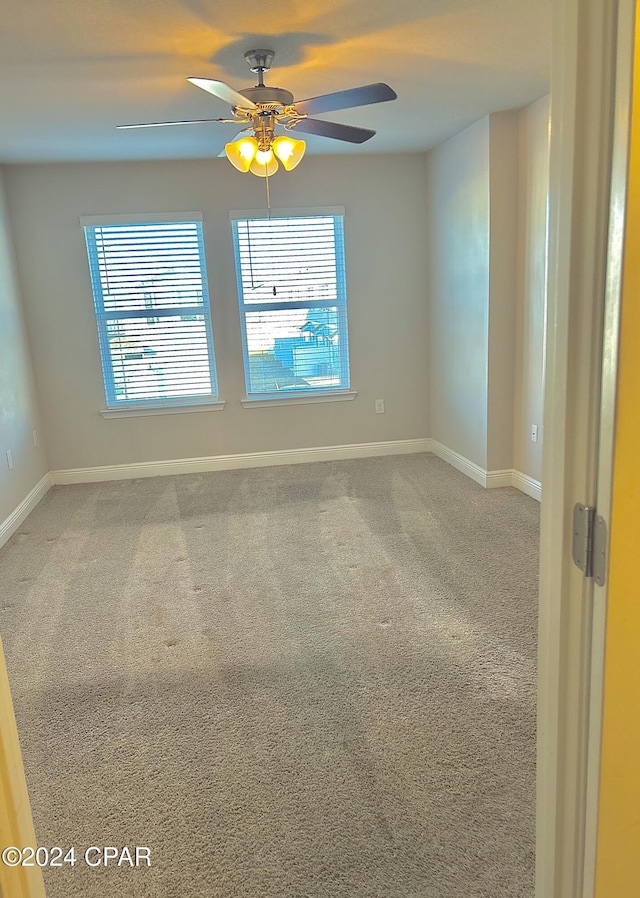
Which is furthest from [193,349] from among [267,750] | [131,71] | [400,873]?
[400,873]

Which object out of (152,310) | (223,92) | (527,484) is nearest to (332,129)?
(223,92)

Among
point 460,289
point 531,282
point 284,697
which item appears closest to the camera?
point 284,697

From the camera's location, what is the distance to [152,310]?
492cm

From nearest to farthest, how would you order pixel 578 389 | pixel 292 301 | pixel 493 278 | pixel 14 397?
1. pixel 578 389
2. pixel 493 278
3. pixel 14 397
4. pixel 292 301

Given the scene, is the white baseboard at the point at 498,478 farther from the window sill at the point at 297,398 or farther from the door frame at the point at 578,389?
the door frame at the point at 578,389

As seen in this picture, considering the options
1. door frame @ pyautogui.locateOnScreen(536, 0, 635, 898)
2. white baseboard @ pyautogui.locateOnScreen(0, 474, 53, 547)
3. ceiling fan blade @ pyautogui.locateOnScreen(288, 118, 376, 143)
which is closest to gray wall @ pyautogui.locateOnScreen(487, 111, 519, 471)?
ceiling fan blade @ pyautogui.locateOnScreen(288, 118, 376, 143)

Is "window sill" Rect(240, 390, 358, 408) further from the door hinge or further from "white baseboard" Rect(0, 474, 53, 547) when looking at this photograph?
the door hinge

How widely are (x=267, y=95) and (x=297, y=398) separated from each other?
112 inches

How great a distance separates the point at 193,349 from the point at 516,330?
8.31 feet

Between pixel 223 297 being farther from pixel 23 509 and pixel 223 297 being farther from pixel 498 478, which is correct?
pixel 498 478

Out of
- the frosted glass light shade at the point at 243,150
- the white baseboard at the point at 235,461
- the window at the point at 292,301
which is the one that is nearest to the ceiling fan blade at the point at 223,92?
the frosted glass light shade at the point at 243,150

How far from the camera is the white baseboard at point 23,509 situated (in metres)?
3.96

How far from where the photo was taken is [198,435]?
5164 mm

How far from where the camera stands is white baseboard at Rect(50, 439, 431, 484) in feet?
16.7
